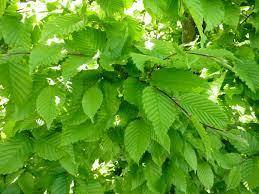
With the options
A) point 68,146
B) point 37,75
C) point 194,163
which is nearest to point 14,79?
point 37,75

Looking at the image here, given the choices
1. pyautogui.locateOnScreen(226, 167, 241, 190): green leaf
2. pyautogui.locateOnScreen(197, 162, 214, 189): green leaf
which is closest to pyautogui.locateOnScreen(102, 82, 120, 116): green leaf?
pyautogui.locateOnScreen(197, 162, 214, 189): green leaf

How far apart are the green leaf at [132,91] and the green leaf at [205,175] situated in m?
0.58

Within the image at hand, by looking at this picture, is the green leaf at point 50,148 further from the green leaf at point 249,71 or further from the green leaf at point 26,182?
the green leaf at point 249,71

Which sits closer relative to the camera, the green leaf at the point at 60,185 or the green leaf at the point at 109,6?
the green leaf at the point at 109,6

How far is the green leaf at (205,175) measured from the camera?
1580mm

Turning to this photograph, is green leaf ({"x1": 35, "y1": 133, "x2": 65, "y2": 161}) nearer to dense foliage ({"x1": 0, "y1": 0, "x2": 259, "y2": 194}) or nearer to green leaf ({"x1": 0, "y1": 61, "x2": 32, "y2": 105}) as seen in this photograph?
dense foliage ({"x1": 0, "y1": 0, "x2": 259, "y2": 194})

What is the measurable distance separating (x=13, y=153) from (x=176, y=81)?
0.66m

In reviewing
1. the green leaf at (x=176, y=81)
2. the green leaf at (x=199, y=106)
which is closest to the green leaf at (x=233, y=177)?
the green leaf at (x=199, y=106)

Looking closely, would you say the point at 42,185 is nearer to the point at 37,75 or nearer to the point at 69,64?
the point at 37,75

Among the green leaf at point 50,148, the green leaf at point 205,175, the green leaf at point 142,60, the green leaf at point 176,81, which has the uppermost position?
the green leaf at point 142,60

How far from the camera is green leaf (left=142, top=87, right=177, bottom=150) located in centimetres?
106

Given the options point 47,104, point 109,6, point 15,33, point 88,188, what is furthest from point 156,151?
point 15,33

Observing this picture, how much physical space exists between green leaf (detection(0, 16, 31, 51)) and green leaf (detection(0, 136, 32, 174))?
367 millimetres

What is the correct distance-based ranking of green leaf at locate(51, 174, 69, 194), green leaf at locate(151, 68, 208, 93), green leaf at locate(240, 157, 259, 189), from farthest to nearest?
green leaf at locate(240, 157, 259, 189) → green leaf at locate(51, 174, 69, 194) → green leaf at locate(151, 68, 208, 93)
